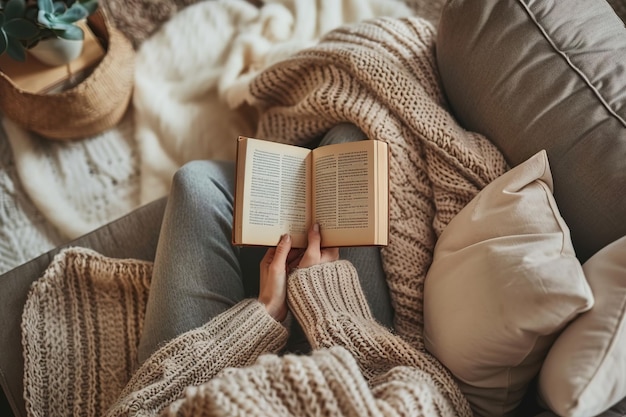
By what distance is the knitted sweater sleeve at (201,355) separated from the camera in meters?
0.80

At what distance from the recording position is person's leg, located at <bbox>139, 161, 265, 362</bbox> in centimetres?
93

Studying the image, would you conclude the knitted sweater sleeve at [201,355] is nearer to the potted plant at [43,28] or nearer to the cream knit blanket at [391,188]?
the cream knit blanket at [391,188]

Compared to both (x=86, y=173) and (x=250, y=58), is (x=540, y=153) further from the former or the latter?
(x=86, y=173)

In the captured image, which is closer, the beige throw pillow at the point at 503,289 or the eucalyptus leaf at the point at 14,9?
the beige throw pillow at the point at 503,289

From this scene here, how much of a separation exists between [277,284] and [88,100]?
0.69 m

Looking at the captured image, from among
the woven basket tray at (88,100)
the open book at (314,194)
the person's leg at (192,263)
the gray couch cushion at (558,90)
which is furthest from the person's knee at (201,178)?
the gray couch cushion at (558,90)

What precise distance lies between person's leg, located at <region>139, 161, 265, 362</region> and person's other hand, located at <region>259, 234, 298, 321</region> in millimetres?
89

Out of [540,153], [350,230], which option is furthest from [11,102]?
[540,153]

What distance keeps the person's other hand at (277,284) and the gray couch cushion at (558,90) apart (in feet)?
1.40

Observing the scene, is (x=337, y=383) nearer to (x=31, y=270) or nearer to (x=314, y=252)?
(x=314, y=252)

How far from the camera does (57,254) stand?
3.48 ft

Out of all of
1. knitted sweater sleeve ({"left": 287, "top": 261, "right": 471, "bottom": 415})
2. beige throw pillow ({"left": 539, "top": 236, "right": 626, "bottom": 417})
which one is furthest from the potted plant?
beige throw pillow ({"left": 539, "top": 236, "right": 626, "bottom": 417})

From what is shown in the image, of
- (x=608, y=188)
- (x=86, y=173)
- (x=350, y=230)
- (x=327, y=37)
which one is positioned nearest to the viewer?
(x=608, y=188)

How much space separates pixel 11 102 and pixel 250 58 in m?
0.59
